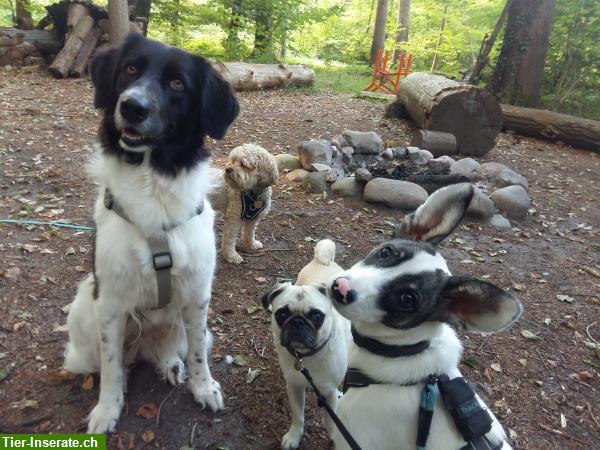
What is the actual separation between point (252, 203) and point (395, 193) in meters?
2.25

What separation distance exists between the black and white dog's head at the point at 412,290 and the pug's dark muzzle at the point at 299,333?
1.54 ft

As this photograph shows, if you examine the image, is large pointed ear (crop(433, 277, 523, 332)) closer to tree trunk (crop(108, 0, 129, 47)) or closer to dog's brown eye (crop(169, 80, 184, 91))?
dog's brown eye (crop(169, 80, 184, 91))

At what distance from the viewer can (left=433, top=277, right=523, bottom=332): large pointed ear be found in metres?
1.46

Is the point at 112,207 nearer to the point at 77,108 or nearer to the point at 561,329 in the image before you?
the point at 561,329

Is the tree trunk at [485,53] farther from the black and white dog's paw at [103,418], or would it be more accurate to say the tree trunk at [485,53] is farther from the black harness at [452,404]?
the black and white dog's paw at [103,418]

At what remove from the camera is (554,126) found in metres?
9.66

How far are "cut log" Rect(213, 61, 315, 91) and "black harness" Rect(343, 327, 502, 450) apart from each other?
10.6m

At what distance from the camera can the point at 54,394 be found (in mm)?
2654

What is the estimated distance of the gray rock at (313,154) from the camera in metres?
6.37

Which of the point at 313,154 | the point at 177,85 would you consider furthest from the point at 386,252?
the point at 313,154

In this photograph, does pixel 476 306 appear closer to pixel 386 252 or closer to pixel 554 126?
pixel 386 252

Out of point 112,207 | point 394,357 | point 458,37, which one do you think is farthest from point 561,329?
point 458,37

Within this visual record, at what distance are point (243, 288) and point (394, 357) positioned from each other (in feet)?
7.75

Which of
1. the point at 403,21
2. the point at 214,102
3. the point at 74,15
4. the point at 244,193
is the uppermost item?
the point at 403,21
